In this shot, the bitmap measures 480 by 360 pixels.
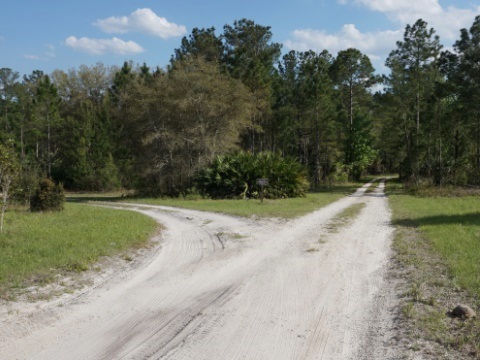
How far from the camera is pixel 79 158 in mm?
45469

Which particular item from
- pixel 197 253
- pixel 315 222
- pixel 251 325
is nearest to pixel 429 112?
pixel 315 222

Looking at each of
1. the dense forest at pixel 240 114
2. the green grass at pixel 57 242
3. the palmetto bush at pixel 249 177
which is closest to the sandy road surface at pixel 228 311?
the green grass at pixel 57 242

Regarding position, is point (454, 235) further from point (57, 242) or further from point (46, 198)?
point (46, 198)

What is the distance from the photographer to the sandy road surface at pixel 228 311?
4.88 m

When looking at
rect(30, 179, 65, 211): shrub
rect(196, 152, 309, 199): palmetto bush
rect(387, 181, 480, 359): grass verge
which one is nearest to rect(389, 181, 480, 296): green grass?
rect(387, 181, 480, 359): grass verge

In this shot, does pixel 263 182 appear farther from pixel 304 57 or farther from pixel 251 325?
pixel 304 57

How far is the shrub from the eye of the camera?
17562 mm

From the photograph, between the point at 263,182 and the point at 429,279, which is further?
the point at 263,182

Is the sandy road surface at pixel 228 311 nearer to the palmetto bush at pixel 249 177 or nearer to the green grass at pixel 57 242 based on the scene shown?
the green grass at pixel 57 242

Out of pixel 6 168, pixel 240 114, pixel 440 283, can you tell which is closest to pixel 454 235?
pixel 440 283

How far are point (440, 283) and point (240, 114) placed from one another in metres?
24.7

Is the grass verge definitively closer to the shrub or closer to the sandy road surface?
the sandy road surface

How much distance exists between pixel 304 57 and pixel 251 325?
46373mm

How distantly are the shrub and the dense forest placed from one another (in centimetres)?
110
